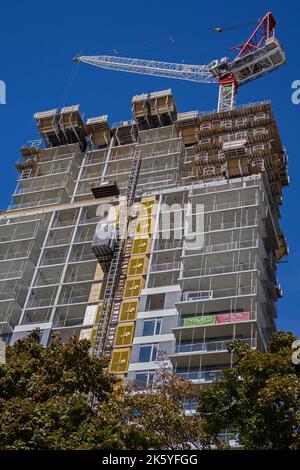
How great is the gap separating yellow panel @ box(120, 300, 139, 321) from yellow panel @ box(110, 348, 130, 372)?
4.71 m

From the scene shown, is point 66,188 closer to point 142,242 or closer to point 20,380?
point 142,242

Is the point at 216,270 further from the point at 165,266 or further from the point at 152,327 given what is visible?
the point at 152,327

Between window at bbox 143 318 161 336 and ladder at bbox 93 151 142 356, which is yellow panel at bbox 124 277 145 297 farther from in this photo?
window at bbox 143 318 161 336

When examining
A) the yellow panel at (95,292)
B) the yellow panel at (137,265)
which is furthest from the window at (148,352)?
the yellow panel at (95,292)

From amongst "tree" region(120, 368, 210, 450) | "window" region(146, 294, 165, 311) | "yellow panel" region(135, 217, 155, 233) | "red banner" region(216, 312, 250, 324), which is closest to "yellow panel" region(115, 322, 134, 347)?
"window" region(146, 294, 165, 311)

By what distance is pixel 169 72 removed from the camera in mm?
145500

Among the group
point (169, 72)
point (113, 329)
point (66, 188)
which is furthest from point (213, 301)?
point (169, 72)

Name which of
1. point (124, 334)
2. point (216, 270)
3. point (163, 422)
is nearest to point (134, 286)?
point (124, 334)

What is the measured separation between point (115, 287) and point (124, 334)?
802cm

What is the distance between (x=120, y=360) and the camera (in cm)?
7531

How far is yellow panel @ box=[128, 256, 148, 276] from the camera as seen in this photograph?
279 feet

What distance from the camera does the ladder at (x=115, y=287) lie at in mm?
77938
